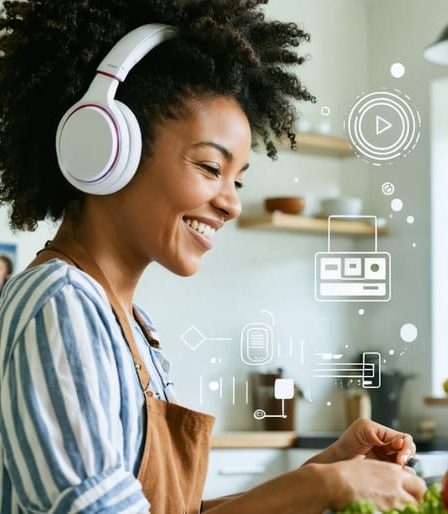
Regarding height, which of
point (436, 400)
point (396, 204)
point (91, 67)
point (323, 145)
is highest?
point (323, 145)

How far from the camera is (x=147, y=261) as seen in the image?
0.99 m

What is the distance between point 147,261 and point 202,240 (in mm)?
67

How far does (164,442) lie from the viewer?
3.00 ft

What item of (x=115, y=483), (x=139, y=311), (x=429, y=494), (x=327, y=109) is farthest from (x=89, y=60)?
(x=327, y=109)

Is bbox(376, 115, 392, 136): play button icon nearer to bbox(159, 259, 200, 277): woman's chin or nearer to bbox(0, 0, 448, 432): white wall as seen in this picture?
bbox(0, 0, 448, 432): white wall

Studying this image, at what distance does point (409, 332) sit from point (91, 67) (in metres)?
2.83

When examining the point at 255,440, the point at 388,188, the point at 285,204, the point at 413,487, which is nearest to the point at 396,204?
the point at 388,188

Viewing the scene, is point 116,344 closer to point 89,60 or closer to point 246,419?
point 89,60

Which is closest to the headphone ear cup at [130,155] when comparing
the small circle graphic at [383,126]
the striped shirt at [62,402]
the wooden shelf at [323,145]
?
the striped shirt at [62,402]

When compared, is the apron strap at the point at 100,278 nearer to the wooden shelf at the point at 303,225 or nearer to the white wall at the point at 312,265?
the white wall at the point at 312,265

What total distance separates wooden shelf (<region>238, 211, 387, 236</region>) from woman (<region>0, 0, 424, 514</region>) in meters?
2.36

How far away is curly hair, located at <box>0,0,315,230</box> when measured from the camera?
976mm

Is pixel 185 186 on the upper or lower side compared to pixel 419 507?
upper

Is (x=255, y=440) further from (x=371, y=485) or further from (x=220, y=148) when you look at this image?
(x=371, y=485)
